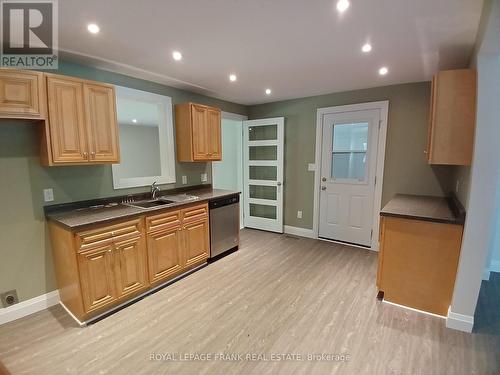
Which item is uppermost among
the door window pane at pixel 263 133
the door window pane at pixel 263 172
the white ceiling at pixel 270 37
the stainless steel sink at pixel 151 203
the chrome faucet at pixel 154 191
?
the white ceiling at pixel 270 37

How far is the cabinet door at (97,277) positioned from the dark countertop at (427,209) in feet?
8.81

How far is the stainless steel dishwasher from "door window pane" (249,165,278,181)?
3.75ft

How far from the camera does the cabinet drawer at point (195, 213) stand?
118 inches

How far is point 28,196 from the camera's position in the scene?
227 centimetres

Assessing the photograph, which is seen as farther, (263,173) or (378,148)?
(263,173)

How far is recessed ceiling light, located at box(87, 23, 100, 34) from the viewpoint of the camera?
1.82 m

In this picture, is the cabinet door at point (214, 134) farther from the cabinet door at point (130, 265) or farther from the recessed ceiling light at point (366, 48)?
the recessed ceiling light at point (366, 48)

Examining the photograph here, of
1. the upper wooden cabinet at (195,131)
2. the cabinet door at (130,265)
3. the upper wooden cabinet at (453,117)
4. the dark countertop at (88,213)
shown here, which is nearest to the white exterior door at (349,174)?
the upper wooden cabinet at (453,117)

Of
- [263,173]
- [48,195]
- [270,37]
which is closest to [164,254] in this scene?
[48,195]

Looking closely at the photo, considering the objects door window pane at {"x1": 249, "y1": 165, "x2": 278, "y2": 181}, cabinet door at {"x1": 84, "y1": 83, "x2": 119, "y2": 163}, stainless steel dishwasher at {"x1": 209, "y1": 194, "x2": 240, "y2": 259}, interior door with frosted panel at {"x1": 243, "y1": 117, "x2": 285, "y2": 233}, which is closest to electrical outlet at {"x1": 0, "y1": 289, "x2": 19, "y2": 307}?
cabinet door at {"x1": 84, "y1": 83, "x2": 119, "y2": 163}

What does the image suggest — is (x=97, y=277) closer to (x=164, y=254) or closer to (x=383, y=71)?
(x=164, y=254)

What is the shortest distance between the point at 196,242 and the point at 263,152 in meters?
2.28

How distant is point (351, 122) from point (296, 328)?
3.03 m

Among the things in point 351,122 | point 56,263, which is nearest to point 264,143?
point 351,122
